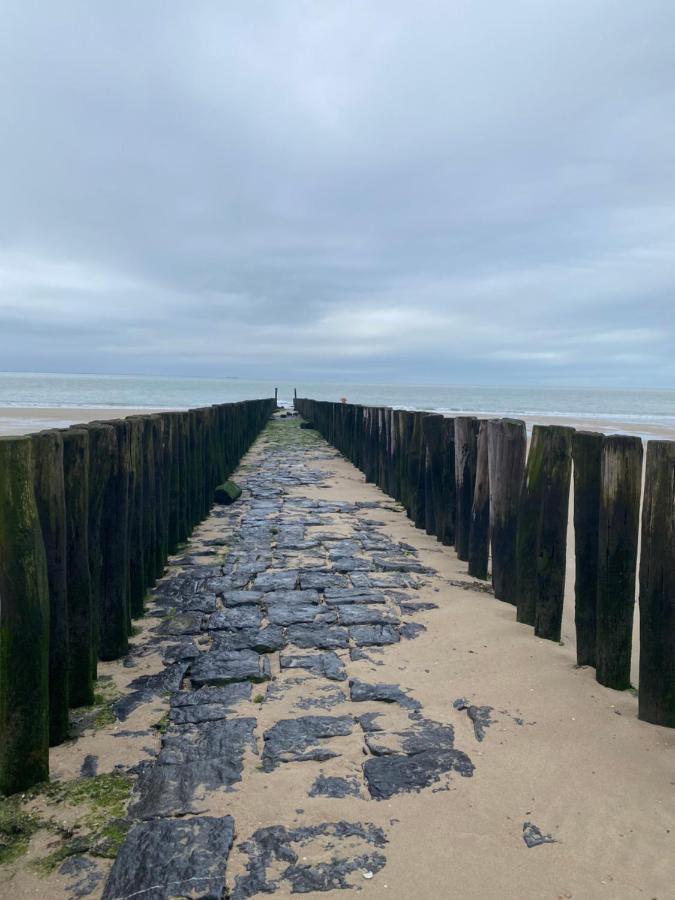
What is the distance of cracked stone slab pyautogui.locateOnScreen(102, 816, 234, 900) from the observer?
6.98 feet

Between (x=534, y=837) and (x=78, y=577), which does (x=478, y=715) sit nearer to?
(x=534, y=837)

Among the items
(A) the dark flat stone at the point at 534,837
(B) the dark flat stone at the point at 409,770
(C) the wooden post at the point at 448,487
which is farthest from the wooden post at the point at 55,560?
(C) the wooden post at the point at 448,487

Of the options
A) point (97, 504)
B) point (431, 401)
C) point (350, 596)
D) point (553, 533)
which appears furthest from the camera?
point (431, 401)

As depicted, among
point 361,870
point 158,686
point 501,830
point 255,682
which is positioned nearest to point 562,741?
point 501,830

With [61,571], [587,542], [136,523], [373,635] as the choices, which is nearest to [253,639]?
[373,635]

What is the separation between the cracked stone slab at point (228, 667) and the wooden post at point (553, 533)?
1937 millimetres

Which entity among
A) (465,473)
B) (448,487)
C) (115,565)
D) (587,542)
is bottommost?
(115,565)

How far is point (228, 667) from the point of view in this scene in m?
3.89

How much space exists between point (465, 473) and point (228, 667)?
3.43m

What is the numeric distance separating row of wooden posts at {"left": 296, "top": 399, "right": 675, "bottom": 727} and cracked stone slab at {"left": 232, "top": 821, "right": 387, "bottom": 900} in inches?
67.3

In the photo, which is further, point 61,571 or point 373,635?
point 373,635

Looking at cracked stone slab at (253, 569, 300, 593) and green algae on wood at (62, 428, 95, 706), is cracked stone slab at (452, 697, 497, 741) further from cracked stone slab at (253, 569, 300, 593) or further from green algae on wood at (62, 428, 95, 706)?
cracked stone slab at (253, 569, 300, 593)

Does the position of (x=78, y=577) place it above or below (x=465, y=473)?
below

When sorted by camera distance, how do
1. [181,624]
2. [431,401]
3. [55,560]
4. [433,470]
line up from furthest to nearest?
Answer: 1. [431,401]
2. [433,470]
3. [181,624]
4. [55,560]
